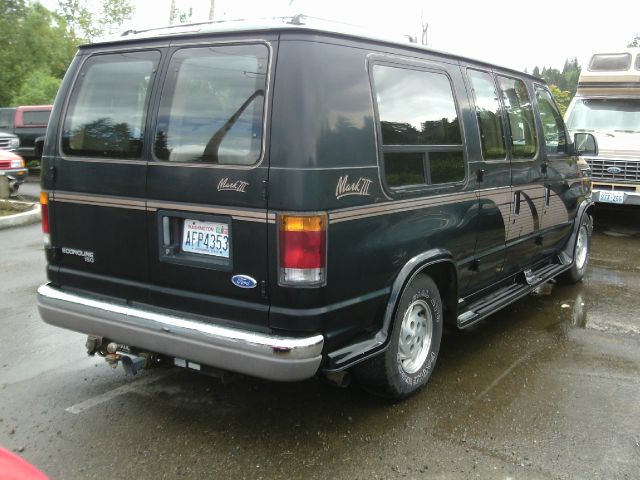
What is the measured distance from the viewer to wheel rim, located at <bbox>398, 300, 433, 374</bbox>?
3.81 m

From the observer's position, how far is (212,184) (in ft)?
10.4

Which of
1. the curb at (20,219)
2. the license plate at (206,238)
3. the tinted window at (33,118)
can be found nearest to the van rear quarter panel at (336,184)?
the license plate at (206,238)

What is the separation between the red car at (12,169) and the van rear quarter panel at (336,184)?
1088 centimetres

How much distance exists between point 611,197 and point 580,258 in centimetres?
331

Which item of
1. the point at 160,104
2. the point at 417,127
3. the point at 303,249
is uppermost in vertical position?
the point at 160,104

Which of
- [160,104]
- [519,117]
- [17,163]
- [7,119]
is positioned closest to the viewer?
[160,104]

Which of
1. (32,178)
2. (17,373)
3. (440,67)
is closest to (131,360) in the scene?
(17,373)

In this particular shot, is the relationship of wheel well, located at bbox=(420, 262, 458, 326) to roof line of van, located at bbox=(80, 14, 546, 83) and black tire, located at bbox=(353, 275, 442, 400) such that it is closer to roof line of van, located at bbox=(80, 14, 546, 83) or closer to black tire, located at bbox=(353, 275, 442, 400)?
black tire, located at bbox=(353, 275, 442, 400)

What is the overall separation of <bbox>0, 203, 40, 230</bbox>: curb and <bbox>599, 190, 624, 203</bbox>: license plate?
945 cm

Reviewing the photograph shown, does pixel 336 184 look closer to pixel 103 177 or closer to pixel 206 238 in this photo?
pixel 206 238

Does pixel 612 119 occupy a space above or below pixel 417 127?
above

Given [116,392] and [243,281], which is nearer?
[243,281]

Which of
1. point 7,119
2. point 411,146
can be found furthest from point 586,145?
point 7,119

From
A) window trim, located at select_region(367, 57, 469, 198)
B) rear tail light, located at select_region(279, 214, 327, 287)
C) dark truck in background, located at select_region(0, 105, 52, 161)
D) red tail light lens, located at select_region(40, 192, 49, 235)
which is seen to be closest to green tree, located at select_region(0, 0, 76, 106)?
dark truck in background, located at select_region(0, 105, 52, 161)
